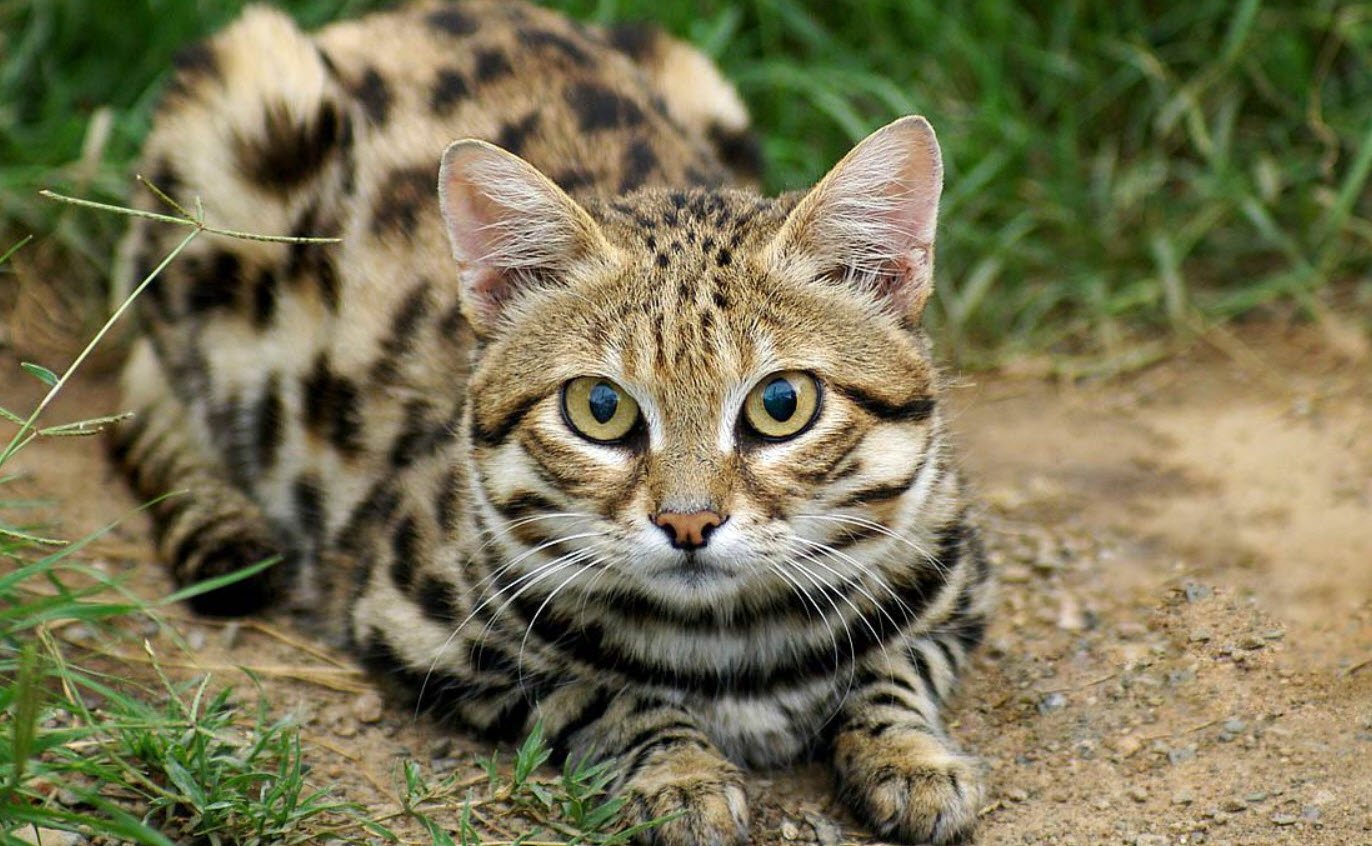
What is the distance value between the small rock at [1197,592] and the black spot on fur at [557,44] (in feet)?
6.94

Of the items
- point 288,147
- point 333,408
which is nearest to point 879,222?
point 333,408

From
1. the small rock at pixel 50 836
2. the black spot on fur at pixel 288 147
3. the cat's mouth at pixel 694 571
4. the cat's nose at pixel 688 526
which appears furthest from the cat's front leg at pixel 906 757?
the black spot on fur at pixel 288 147

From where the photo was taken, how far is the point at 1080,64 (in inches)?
234

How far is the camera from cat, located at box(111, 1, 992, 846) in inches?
126

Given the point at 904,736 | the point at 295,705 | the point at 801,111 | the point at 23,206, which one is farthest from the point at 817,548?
the point at 23,206

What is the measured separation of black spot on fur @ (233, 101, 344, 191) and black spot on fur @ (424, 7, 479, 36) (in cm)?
43

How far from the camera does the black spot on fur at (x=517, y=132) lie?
427 centimetres

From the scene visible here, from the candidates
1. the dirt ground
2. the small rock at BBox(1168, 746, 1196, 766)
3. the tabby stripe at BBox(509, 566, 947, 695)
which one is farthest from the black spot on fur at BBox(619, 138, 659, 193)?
the small rock at BBox(1168, 746, 1196, 766)

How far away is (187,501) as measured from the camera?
438 cm

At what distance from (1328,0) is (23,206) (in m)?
4.39

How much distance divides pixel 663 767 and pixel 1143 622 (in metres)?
1.39

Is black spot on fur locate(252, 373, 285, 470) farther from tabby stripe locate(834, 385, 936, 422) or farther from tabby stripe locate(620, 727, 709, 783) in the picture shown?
tabby stripe locate(834, 385, 936, 422)

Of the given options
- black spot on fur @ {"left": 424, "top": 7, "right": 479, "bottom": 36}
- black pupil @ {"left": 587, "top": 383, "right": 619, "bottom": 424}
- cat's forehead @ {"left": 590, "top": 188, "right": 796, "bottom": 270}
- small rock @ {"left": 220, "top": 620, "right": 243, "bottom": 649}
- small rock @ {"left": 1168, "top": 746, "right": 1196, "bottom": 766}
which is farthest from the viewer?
black spot on fur @ {"left": 424, "top": 7, "right": 479, "bottom": 36}

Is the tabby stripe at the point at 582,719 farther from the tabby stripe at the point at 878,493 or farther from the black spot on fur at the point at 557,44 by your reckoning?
the black spot on fur at the point at 557,44
